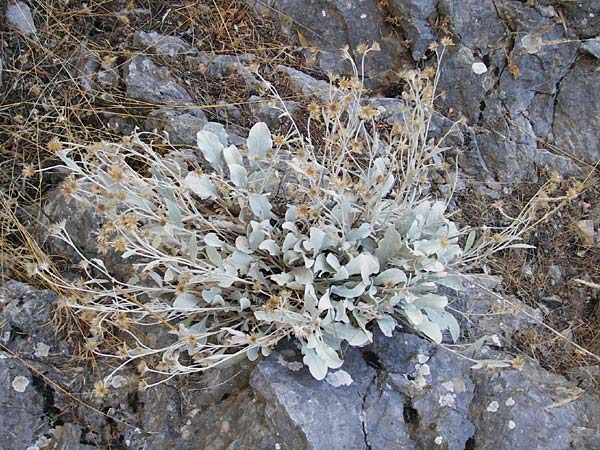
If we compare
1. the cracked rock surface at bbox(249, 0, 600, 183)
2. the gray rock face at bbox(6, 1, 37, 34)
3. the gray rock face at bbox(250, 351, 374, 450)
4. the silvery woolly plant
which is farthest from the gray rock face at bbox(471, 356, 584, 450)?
the gray rock face at bbox(6, 1, 37, 34)

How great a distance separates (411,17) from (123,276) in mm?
1843

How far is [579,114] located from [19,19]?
2.74m

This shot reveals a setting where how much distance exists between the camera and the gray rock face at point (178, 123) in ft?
9.00

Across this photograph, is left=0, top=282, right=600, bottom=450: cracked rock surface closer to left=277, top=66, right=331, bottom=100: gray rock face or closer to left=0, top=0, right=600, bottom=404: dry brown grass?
left=0, top=0, right=600, bottom=404: dry brown grass

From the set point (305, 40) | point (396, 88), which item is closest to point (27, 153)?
point (305, 40)

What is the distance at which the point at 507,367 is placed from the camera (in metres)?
2.29

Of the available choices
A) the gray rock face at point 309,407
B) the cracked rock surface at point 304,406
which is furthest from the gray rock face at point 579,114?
the gray rock face at point 309,407

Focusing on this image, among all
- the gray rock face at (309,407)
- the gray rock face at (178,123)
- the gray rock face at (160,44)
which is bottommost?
the gray rock face at (309,407)

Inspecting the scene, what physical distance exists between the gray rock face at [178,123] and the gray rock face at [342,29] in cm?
71

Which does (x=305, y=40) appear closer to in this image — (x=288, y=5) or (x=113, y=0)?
(x=288, y=5)

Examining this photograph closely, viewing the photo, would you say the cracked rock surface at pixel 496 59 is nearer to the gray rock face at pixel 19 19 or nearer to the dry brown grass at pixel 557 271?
the dry brown grass at pixel 557 271

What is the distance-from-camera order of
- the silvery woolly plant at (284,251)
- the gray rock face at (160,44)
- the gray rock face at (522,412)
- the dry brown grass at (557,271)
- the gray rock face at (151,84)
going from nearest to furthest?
the silvery woolly plant at (284,251)
the gray rock face at (522,412)
the dry brown grass at (557,271)
the gray rock face at (151,84)
the gray rock face at (160,44)

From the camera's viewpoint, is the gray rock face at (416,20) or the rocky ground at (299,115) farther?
the gray rock face at (416,20)

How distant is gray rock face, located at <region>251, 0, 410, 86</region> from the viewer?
3.13 m
